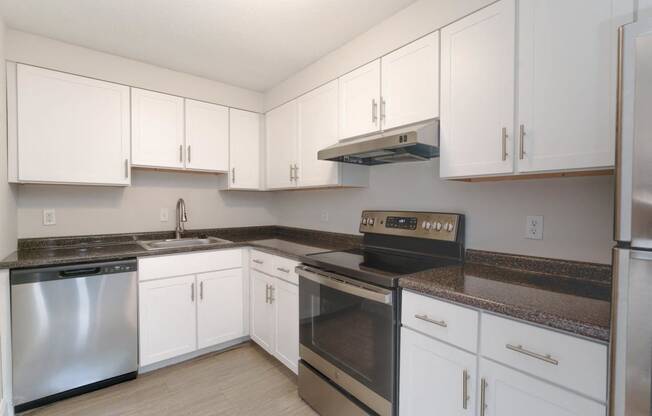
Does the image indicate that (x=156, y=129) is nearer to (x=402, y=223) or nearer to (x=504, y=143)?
(x=402, y=223)

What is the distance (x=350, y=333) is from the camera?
5.48ft

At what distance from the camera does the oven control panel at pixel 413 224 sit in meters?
1.83

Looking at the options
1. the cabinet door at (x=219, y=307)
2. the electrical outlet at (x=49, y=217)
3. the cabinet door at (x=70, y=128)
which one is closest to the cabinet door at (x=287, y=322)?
the cabinet door at (x=219, y=307)

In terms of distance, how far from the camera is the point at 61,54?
2223 millimetres

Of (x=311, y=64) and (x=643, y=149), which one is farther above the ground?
(x=311, y=64)

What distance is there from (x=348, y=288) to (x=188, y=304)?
1468mm

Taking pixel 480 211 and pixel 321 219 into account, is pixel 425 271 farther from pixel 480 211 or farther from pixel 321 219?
pixel 321 219

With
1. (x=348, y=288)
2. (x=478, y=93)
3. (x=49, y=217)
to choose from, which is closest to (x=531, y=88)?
(x=478, y=93)

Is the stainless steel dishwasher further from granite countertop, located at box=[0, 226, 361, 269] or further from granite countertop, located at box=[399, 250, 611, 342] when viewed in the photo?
granite countertop, located at box=[399, 250, 611, 342]

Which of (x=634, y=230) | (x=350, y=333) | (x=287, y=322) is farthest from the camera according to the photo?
(x=287, y=322)

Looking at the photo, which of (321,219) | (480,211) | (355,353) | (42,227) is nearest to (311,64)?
(321,219)

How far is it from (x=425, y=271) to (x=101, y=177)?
2.37 meters

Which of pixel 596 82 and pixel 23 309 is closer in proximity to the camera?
pixel 596 82

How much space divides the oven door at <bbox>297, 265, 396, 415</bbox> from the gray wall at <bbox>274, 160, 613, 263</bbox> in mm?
722
